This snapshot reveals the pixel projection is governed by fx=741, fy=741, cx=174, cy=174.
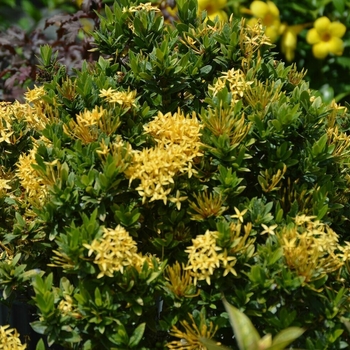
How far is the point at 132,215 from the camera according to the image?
2.04m

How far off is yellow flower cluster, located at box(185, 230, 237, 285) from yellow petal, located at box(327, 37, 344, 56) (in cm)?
317

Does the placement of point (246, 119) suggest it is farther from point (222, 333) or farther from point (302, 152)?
point (222, 333)

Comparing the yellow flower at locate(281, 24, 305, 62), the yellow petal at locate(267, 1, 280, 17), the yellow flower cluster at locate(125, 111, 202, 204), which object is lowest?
the yellow flower at locate(281, 24, 305, 62)

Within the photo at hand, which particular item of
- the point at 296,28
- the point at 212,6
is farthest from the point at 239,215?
the point at 296,28

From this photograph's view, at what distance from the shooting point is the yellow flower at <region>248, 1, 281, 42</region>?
15.8ft

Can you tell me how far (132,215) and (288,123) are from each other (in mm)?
512

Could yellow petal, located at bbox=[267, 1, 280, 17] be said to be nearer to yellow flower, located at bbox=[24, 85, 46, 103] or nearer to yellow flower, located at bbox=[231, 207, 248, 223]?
yellow flower, located at bbox=[24, 85, 46, 103]

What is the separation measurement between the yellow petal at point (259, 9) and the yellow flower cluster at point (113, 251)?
3177 mm

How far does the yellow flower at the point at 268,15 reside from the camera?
482cm

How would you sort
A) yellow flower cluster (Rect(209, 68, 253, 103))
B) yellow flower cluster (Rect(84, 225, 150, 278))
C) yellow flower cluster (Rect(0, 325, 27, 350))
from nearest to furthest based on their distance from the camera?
1. yellow flower cluster (Rect(84, 225, 150, 278))
2. yellow flower cluster (Rect(0, 325, 27, 350))
3. yellow flower cluster (Rect(209, 68, 253, 103))

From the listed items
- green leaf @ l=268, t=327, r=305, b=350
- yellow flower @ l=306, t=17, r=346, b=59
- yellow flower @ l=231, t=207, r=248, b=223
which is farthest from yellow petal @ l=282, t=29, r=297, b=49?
green leaf @ l=268, t=327, r=305, b=350

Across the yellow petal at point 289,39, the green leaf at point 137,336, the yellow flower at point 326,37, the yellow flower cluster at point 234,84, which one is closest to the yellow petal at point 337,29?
the yellow flower at point 326,37

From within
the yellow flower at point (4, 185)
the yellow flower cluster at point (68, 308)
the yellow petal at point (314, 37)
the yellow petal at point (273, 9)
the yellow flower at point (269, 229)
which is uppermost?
the yellow flower at point (269, 229)

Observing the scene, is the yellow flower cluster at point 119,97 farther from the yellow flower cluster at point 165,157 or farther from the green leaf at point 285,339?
the green leaf at point 285,339
